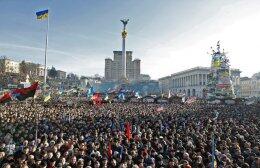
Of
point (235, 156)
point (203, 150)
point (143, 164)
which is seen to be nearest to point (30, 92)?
point (143, 164)

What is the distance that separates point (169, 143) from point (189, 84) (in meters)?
133

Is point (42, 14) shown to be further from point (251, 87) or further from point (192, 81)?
point (251, 87)

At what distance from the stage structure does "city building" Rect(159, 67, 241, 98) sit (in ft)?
179

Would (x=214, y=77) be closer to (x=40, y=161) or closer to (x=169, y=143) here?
(x=169, y=143)

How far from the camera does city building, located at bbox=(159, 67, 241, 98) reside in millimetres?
135875

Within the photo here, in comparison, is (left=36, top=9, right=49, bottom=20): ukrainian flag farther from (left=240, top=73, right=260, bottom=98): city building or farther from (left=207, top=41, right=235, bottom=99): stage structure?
(left=240, top=73, right=260, bottom=98): city building

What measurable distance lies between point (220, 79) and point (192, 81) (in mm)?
79118

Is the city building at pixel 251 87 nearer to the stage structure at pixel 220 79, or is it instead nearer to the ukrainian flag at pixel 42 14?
the stage structure at pixel 220 79

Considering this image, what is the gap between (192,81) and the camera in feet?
472

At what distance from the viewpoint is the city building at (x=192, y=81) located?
13588 cm

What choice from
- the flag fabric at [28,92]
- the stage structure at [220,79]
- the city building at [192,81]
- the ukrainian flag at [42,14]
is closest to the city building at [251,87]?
the city building at [192,81]

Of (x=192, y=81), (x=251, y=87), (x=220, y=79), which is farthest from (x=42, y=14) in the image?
(x=251, y=87)

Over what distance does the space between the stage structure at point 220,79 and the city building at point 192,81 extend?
54605 mm

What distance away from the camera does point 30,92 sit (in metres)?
16.7
